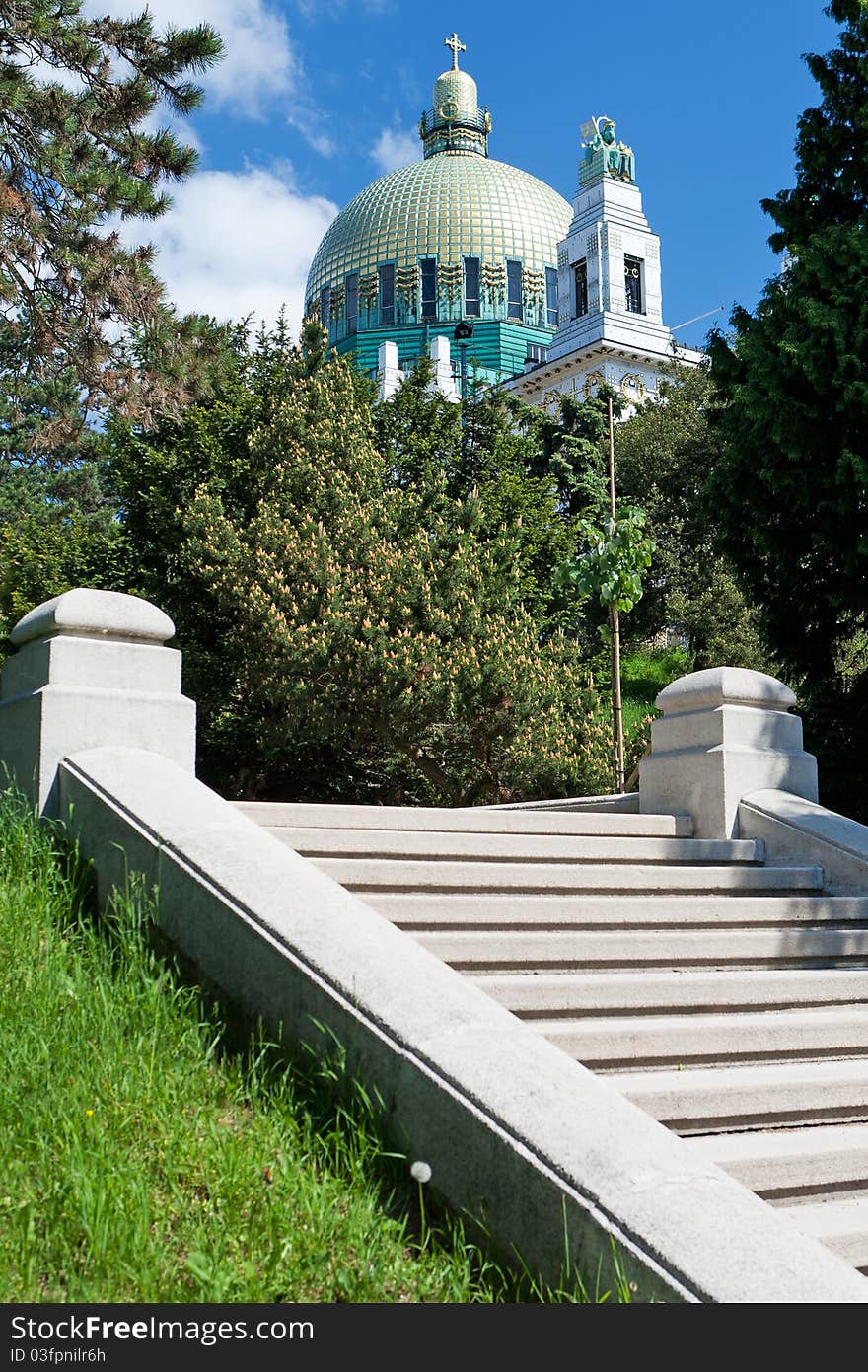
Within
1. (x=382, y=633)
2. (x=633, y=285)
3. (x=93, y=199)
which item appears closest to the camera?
(x=93, y=199)

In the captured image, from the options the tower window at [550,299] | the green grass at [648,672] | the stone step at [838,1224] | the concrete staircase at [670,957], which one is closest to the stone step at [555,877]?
the concrete staircase at [670,957]

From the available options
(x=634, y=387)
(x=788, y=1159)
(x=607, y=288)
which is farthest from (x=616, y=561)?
(x=607, y=288)

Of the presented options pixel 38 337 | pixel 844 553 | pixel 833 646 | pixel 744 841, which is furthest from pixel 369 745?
pixel 744 841

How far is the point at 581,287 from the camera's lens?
73.0 metres

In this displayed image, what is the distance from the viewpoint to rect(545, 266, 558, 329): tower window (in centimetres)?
9306

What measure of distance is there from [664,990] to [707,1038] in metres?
0.37

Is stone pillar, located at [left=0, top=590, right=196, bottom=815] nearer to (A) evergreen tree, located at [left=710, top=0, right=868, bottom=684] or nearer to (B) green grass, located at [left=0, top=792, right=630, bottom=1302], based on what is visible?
(B) green grass, located at [left=0, top=792, right=630, bottom=1302]

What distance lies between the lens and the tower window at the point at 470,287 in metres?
89.7

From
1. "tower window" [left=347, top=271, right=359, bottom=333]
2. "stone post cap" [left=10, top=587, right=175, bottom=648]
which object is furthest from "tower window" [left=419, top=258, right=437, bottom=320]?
"stone post cap" [left=10, top=587, right=175, bottom=648]

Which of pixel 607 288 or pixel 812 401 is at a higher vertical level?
pixel 607 288

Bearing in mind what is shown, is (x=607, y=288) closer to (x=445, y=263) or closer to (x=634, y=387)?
(x=634, y=387)

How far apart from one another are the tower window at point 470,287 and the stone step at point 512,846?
87.0m

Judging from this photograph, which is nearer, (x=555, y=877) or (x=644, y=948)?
(x=644, y=948)

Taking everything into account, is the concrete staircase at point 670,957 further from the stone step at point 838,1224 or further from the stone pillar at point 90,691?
the stone pillar at point 90,691
